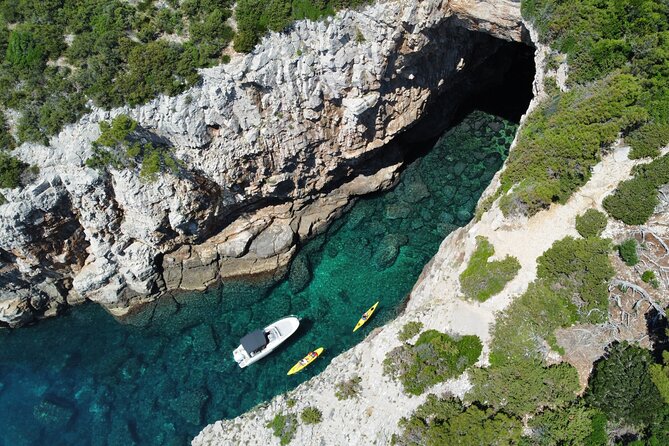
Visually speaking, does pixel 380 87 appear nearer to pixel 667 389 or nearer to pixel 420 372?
pixel 420 372

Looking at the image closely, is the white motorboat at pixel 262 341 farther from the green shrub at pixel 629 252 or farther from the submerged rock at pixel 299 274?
the green shrub at pixel 629 252

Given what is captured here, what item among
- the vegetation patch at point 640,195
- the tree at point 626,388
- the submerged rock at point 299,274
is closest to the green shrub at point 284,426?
the submerged rock at point 299,274

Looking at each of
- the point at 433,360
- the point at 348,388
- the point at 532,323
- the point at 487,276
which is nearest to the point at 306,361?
the point at 348,388

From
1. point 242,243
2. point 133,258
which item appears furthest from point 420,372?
point 133,258

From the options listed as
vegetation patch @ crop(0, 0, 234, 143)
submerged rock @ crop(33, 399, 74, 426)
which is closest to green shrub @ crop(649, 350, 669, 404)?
vegetation patch @ crop(0, 0, 234, 143)

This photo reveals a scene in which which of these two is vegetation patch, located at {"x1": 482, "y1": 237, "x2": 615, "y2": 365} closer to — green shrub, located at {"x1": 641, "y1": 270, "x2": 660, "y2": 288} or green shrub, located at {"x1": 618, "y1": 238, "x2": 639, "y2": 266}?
green shrub, located at {"x1": 618, "y1": 238, "x2": 639, "y2": 266}

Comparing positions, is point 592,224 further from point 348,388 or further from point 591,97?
point 348,388
